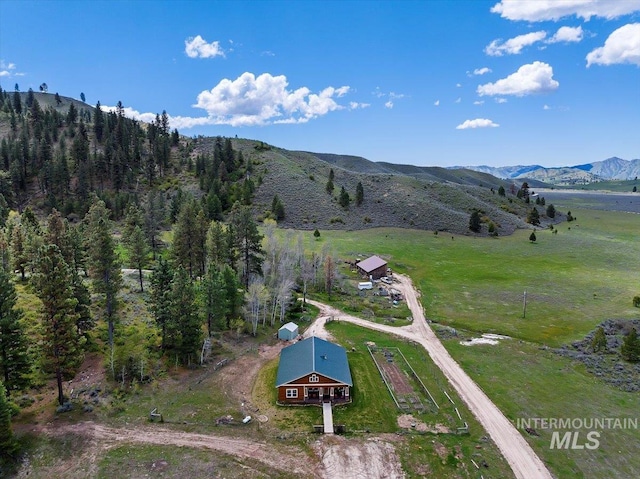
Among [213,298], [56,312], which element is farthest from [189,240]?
[56,312]

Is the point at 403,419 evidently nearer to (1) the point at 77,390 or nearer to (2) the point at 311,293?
(1) the point at 77,390

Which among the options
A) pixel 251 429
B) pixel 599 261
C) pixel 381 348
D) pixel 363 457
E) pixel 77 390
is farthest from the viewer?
pixel 599 261

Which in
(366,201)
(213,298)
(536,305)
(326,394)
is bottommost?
(326,394)

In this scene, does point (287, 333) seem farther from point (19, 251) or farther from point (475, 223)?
point (475, 223)

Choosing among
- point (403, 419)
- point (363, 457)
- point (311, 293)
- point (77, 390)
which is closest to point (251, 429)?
point (363, 457)

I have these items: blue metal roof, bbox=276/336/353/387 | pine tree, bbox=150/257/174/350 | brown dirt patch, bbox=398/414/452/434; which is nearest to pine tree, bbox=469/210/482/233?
blue metal roof, bbox=276/336/353/387

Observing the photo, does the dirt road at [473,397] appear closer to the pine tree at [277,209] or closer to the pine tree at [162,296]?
the pine tree at [162,296]

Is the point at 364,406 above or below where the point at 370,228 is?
below
